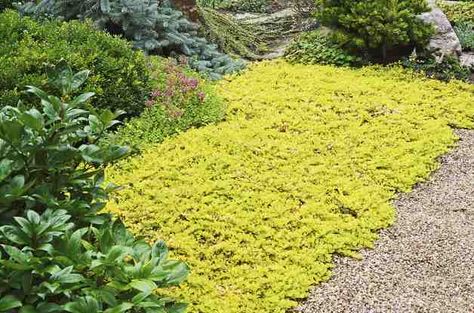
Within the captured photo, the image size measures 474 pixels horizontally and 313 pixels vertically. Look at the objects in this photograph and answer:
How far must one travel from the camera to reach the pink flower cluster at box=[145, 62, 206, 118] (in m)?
6.20

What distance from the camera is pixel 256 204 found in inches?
186

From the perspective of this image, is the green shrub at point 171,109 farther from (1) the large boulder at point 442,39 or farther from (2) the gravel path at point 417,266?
(1) the large boulder at point 442,39

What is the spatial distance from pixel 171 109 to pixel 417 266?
303 cm

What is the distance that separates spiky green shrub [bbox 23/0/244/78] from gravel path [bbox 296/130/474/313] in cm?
357

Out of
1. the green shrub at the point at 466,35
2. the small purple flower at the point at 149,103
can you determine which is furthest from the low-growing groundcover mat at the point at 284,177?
the green shrub at the point at 466,35

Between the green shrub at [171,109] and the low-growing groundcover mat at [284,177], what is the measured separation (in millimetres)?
184

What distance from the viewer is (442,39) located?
797cm

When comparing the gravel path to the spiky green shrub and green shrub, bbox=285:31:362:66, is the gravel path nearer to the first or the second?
green shrub, bbox=285:31:362:66

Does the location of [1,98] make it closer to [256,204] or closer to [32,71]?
[32,71]

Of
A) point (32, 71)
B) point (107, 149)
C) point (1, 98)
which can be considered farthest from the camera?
point (32, 71)

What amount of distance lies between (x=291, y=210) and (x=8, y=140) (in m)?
2.68

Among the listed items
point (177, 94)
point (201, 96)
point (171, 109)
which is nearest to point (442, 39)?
point (201, 96)

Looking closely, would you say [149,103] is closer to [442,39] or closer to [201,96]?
[201,96]

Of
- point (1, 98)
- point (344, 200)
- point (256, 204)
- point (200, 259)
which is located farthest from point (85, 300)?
point (1, 98)
